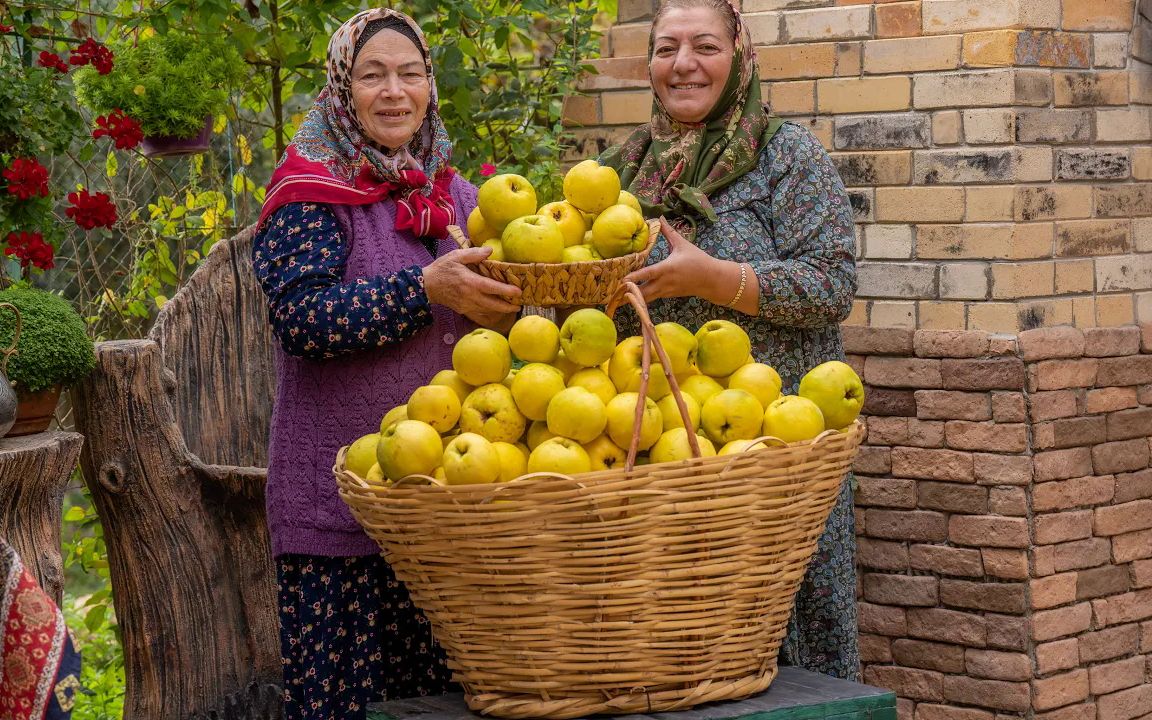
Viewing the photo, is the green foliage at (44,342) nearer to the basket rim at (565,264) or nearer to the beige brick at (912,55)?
the basket rim at (565,264)

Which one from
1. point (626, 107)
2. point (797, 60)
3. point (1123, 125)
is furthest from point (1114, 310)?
point (626, 107)

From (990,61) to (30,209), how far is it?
2.76 m

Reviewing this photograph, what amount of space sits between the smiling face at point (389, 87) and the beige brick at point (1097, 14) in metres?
1.83

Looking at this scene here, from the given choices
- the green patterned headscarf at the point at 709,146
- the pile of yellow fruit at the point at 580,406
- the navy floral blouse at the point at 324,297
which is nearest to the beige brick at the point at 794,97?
the green patterned headscarf at the point at 709,146

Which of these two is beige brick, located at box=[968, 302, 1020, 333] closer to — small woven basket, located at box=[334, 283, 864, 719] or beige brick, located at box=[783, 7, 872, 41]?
beige brick, located at box=[783, 7, 872, 41]

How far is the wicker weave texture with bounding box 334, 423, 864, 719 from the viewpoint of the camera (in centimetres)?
202

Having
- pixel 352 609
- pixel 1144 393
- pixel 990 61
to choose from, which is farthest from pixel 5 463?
pixel 1144 393

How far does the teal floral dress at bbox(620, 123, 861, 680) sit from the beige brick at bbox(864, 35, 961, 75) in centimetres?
76

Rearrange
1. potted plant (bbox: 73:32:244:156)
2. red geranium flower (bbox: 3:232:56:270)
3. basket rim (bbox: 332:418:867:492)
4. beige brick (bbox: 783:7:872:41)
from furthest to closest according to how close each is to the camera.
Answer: potted plant (bbox: 73:32:244:156) < red geranium flower (bbox: 3:232:56:270) < beige brick (bbox: 783:7:872:41) < basket rim (bbox: 332:418:867:492)

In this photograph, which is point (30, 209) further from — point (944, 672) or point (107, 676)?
point (944, 672)

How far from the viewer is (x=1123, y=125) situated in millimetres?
3807

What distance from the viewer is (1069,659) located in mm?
3717

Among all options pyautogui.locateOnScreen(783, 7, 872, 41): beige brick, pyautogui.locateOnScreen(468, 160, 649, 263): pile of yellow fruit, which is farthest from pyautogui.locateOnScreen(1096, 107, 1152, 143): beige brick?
pyautogui.locateOnScreen(468, 160, 649, 263): pile of yellow fruit

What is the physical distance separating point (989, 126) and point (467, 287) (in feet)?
5.73
